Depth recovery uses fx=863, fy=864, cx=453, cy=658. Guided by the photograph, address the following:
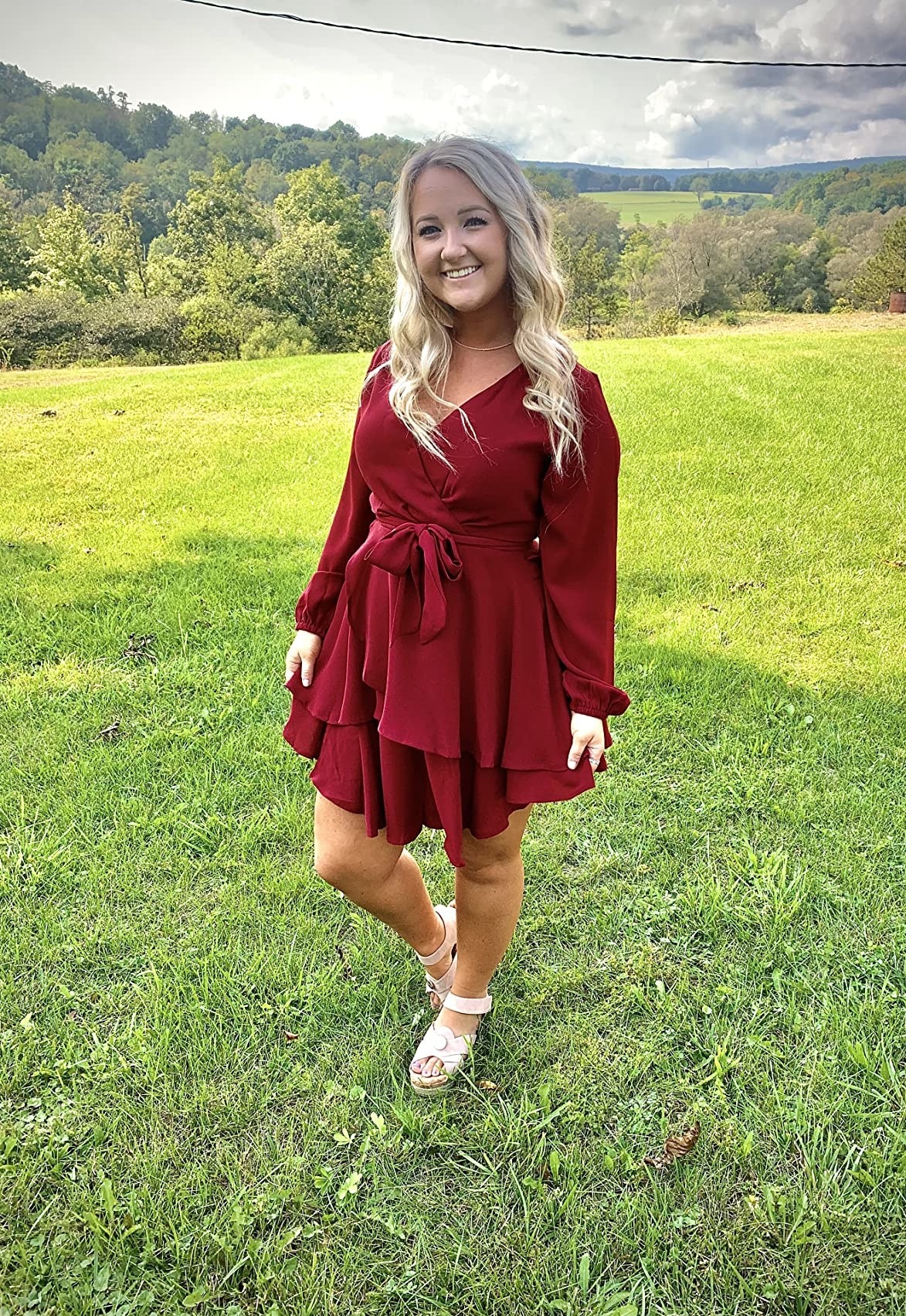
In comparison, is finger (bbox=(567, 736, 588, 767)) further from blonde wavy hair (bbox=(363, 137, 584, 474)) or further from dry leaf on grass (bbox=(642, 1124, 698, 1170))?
dry leaf on grass (bbox=(642, 1124, 698, 1170))

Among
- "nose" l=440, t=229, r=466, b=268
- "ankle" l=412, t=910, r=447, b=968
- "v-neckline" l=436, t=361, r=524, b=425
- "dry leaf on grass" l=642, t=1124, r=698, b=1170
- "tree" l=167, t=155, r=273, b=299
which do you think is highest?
"tree" l=167, t=155, r=273, b=299

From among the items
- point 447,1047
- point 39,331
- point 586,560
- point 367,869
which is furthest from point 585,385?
point 39,331

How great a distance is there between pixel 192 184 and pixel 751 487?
32431mm

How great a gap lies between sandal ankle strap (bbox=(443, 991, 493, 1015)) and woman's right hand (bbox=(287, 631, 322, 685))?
0.86 m

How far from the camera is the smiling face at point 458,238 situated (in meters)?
1.61

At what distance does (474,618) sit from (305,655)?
454mm

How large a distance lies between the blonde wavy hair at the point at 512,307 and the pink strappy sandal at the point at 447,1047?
1.30 m

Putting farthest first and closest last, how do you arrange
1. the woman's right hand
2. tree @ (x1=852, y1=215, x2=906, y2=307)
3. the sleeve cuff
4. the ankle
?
tree @ (x1=852, y1=215, x2=906, y2=307)
the ankle
the woman's right hand
the sleeve cuff

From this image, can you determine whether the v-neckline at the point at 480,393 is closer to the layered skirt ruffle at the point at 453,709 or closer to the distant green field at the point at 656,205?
the layered skirt ruffle at the point at 453,709

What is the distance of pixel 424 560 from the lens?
1613 mm

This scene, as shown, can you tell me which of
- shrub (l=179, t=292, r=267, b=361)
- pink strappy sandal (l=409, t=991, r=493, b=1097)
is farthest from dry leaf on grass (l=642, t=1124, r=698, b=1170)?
shrub (l=179, t=292, r=267, b=361)

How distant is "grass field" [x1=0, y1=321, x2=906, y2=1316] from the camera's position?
1709 millimetres

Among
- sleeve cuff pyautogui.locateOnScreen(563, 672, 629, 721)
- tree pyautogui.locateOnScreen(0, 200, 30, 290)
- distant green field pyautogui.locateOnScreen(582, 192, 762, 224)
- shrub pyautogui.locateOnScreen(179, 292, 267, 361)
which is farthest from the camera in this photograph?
distant green field pyautogui.locateOnScreen(582, 192, 762, 224)

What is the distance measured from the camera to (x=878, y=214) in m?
22.5
